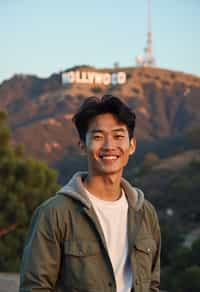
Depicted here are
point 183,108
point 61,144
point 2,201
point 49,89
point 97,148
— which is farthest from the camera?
point 49,89

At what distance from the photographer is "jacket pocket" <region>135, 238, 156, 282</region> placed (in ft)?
6.79

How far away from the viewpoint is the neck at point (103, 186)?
211 centimetres

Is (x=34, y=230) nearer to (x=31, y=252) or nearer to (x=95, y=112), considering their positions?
(x=31, y=252)

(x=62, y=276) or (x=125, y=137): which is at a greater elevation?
(x=125, y=137)

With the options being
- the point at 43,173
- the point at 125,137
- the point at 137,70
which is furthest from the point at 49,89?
the point at 125,137

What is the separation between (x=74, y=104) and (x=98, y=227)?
75.6 metres

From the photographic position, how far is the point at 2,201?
12.3 meters

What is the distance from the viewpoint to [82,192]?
81.0 inches

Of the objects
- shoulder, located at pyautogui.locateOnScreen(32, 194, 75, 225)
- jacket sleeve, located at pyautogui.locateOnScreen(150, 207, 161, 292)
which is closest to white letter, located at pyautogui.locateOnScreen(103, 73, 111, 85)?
jacket sleeve, located at pyautogui.locateOnScreen(150, 207, 161, 292)

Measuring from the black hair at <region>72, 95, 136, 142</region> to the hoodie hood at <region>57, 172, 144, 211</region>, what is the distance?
0.17 m

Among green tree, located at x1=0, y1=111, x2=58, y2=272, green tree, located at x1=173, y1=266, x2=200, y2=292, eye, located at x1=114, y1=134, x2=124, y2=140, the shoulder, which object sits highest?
eye, located at x1=114, y1=134, x2=124, y2=140

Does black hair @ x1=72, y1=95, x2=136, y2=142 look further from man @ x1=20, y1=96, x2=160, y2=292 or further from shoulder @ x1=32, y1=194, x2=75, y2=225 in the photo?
shoulder @ x1=32, y1=194, x2=75, y2=225

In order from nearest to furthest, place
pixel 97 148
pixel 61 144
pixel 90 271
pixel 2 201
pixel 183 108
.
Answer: pixel 90 271
pixel 97 148
pixel 2 201
pixel 61 144
pixel 183 108

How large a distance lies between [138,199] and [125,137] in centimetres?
23
